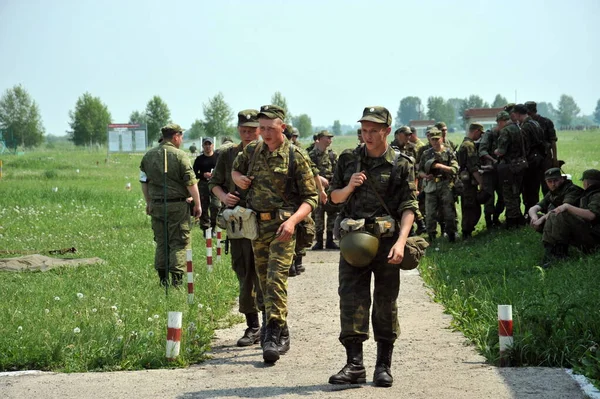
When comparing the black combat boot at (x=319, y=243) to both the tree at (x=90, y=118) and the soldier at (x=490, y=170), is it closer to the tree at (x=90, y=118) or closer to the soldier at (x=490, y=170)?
the soldier at (x=490, y=170)

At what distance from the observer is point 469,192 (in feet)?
58.9

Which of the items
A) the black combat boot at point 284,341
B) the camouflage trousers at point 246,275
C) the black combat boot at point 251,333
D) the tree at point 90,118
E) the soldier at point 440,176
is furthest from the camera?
the tree at point 90,118

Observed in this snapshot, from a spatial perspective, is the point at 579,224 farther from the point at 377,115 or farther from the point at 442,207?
the point at 377,115

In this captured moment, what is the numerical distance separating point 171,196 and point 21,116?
120219 mm

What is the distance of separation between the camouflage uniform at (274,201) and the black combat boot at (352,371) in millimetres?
1186

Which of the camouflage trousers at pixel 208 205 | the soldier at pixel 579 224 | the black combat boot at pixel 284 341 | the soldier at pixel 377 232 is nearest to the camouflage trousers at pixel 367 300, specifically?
the soldier at pixel 377 232

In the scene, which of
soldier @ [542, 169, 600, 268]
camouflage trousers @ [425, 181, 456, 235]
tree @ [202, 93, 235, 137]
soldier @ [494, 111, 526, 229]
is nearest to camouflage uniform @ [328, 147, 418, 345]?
soldier @ [542, 169, 600, 268]

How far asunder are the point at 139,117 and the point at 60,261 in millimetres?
127190

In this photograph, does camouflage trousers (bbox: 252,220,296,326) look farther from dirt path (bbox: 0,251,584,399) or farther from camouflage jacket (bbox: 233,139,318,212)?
dirt path (bbox: 0,251,584,399)

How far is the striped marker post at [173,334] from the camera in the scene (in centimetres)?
830


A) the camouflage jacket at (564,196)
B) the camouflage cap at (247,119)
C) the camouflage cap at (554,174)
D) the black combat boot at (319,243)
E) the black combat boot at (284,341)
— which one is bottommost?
the black combat boot at (319,243)

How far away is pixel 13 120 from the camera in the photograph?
413 feet

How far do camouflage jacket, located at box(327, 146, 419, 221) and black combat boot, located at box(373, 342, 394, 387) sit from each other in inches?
40.8

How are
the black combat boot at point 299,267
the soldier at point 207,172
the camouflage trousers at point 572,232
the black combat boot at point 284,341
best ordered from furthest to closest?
the soldier at point 207,172 → the black combat boot at point 299,267 → the camouflage trousers at point 572,232 → the black combat boot at point 284,341
